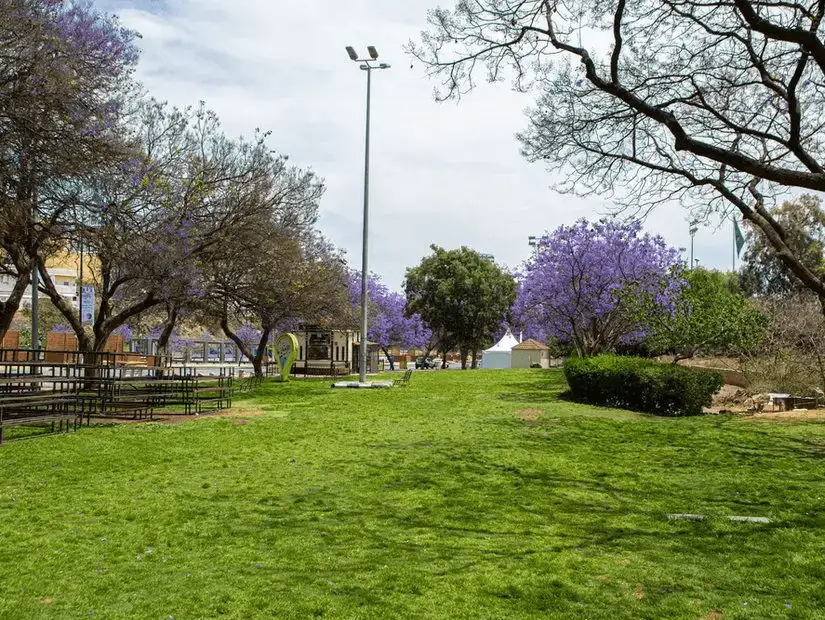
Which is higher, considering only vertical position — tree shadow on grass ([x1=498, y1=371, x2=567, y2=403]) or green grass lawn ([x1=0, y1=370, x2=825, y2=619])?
green grass lawn ([x1=0, y1=370, x2=825, y2=619])

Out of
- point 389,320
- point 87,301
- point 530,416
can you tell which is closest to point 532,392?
point 530,416

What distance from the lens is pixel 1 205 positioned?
11.3m

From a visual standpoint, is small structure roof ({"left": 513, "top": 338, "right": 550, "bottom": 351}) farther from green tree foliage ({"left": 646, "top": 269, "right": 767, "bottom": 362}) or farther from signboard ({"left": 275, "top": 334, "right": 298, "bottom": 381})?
green tree foliage ({"left": 646, "top": 269, "right": 767, "bottom": 362})

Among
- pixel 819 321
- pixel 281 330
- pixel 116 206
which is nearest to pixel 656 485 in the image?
pixel 116 206

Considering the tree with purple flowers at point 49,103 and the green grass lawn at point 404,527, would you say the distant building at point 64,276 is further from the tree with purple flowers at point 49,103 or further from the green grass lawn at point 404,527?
the green grass lawn at point 404,527

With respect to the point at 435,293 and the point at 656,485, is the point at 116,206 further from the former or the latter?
the point at 435,293

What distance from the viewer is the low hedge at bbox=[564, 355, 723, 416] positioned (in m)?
18.2

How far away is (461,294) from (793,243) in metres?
27.8

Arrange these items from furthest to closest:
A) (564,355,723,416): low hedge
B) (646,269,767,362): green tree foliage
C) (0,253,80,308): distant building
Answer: (0,253,80,308): distant building, (646,269,767,362): green tree foliage, (564,355,723,416): low hedge

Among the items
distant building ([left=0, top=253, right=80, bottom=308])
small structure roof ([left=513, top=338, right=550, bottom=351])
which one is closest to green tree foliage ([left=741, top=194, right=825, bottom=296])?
small structure roof ([left=513, top=338, right=550, bottom=351])

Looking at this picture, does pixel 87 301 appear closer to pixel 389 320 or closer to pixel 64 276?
pixel 64 276

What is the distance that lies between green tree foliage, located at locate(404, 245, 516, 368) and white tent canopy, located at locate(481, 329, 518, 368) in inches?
73.3

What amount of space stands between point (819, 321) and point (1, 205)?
20.7 m

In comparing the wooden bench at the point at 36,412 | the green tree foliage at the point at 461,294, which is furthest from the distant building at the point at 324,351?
the wooden bench at the point at 36,412
